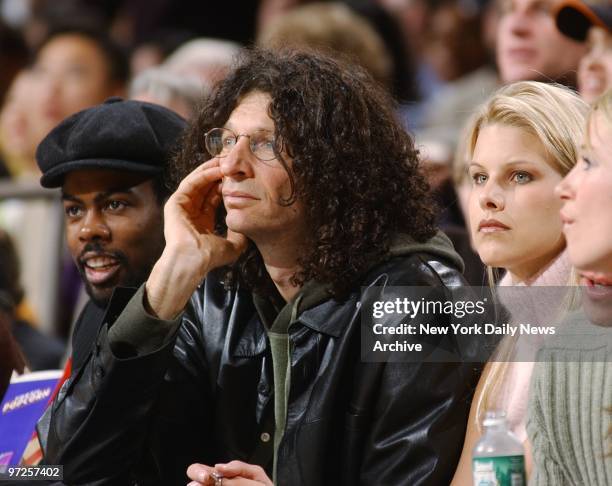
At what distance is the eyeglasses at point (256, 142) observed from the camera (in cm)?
335

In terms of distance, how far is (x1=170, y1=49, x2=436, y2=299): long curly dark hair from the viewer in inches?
131

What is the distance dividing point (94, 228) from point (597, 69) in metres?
1.83

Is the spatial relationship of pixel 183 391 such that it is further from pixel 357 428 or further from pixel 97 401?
pixel 357 428

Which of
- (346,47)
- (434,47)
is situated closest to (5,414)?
(346,47)

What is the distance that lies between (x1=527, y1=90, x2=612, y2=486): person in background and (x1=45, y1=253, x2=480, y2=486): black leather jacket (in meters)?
0.42

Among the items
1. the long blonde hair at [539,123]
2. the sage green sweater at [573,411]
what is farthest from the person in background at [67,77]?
the sage green sweater at [573,411]

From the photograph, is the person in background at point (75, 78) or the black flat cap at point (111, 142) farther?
the person in background at point (75, 78)

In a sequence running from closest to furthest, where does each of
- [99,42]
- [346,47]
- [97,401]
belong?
1. [97,401]
2. [346,47]
3. [99,42]

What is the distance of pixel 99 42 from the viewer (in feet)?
23.3

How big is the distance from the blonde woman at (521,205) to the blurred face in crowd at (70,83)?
4127 millimetres

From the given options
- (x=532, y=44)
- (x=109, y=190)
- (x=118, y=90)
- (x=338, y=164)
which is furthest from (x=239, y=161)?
(x=118, y=90)

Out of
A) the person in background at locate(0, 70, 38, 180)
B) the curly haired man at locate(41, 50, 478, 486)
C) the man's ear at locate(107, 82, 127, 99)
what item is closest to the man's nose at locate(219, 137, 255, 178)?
the curly haired man at locate(41, 50, 478, 486)

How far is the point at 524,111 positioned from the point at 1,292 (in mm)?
2439

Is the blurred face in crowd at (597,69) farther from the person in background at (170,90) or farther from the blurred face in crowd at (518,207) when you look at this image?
the person in background at (170,90)
